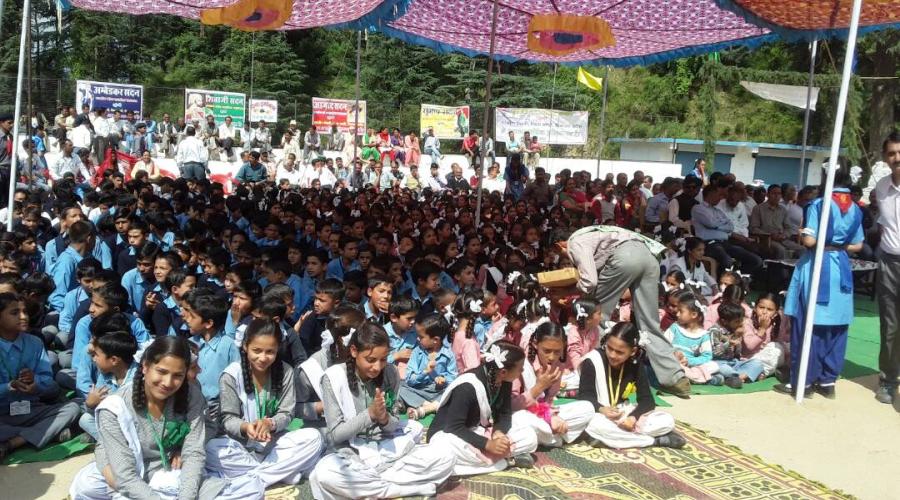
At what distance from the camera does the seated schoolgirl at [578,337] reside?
15.5ft

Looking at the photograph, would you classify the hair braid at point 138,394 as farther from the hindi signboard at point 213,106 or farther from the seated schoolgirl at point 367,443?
the hindi signboard at point 213,106

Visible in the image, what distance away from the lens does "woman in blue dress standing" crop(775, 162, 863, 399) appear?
4816mm

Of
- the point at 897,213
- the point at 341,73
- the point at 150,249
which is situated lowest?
the point at 150,249

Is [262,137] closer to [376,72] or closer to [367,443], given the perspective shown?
[376,72]

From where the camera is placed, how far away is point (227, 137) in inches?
680

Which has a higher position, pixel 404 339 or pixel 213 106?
pixel 213 106

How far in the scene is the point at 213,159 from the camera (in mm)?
17031

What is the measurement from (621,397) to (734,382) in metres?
1.40

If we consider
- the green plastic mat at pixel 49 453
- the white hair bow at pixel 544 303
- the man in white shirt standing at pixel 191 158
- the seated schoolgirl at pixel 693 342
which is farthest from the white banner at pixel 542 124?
the green plastic mat at pixel 49 453

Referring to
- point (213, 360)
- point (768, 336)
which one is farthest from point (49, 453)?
point (768, 336)

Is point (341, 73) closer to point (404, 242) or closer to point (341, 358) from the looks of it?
point (404, 242)

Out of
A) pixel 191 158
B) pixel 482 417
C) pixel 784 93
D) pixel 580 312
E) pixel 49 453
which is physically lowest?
pixel 49 453

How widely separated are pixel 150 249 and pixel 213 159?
12.4 meters

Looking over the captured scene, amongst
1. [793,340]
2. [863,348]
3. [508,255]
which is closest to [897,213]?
[793,340]
